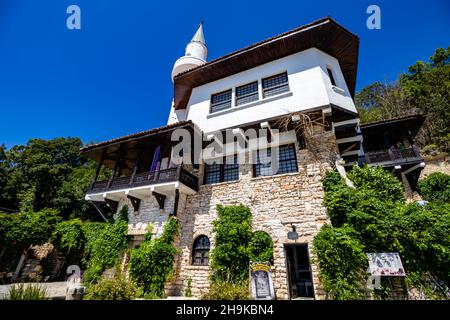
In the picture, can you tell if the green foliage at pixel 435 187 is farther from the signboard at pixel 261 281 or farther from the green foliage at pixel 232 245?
the signboard at pixel 261 281

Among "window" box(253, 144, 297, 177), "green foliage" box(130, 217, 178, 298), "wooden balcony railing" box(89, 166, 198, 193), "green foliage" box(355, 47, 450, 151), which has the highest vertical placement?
"green foliage" box(355, 47, 450, 151)

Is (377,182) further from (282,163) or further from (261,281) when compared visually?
(261,281)

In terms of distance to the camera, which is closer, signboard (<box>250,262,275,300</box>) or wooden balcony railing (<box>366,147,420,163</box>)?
signboard (<box>250,262,275,300</box>)

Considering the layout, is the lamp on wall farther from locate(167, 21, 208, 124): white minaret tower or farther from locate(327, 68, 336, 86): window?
locate(167, 21, 208, 124): white minaret tower

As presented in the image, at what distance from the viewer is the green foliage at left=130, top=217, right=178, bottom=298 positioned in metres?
7.05

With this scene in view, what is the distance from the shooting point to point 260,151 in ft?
29.7

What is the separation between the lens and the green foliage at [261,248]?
6840 millimetres

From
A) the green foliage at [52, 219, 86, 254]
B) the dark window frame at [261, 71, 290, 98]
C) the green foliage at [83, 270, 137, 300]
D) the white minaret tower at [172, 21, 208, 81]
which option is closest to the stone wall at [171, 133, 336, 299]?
the green foliage at [83, 270, 137, 300]

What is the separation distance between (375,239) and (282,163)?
3867 mm

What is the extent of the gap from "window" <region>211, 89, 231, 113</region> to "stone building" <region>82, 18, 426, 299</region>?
0.18 feet

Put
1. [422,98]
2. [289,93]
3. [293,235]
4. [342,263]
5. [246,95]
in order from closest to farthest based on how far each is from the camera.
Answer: [342,263] → [293,235] → [289,93] → [246,95] → [422,98]

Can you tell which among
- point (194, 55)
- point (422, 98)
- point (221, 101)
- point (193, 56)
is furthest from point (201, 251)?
point (422, 98)

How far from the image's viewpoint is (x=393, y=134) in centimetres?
1270

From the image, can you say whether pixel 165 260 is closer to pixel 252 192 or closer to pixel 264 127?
pixel 252 192
